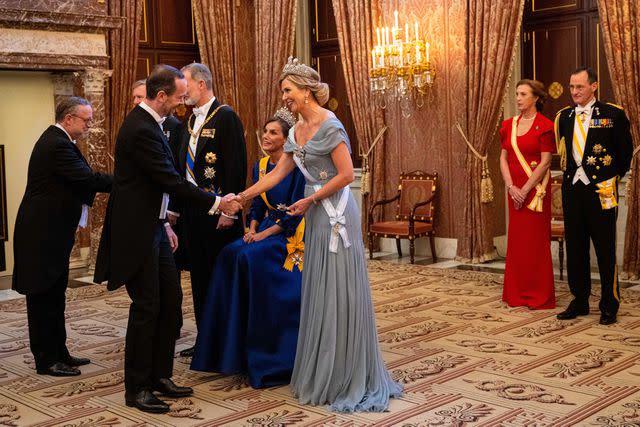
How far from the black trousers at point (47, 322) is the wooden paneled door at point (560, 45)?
5495 mm

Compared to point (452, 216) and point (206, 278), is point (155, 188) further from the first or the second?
point (452, 216)

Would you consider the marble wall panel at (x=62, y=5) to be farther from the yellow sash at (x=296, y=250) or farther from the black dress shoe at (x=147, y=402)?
the black dress shoe at (x=147, y=402)

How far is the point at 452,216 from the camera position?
30.5 ft

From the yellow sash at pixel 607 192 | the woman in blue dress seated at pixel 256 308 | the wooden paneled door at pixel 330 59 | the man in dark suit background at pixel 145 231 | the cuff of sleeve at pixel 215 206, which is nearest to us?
the man in dark suit background at pixel 145 231

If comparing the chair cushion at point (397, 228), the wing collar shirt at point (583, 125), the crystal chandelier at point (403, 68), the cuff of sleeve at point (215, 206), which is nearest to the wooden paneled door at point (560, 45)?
the crystal chandelier at point (403, 68)

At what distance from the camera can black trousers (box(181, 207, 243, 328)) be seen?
5.23 metres

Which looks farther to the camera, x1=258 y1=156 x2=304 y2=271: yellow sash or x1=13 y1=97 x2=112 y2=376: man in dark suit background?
x1=13 y1=97 x2=112 y2=376: man in dark suit background

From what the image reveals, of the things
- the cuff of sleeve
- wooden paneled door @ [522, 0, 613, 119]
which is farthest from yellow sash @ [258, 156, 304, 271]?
wooden paneled door @ [522, 0, 613, 119]

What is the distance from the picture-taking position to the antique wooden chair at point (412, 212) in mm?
8945

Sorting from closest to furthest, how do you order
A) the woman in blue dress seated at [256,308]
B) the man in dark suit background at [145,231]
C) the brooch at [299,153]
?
the man in dark suit background at [145,231] → the brooch at [299,153] → the woman in blue dress seated at [256,308]

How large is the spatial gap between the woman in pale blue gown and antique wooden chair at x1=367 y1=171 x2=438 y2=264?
14.9ft

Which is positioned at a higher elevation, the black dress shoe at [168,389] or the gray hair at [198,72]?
the gray hair at [198,72]

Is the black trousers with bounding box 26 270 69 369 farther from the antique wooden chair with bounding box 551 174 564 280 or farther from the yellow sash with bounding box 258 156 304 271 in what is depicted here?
the antique wooden chair with bounding box 551 174 564 280

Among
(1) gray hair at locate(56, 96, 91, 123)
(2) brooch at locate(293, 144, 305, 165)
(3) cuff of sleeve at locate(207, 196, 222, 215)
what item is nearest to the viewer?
(2) brooch at locate(293, 144, 305, 165)
